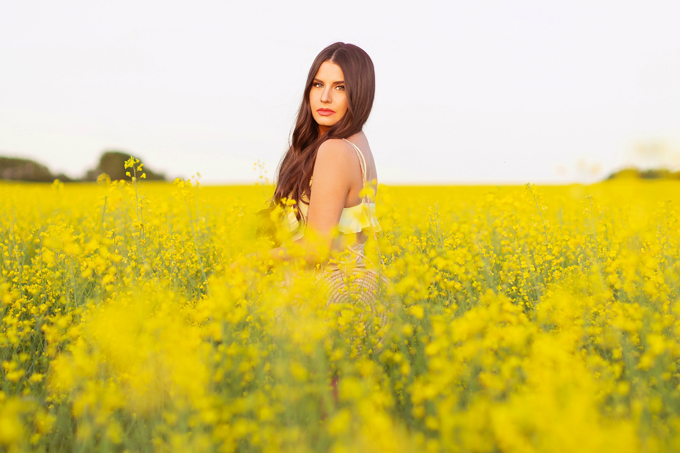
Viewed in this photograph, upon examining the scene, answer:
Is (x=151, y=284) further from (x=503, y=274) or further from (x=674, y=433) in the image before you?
(x=674, y=433)

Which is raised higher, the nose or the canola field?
the nose

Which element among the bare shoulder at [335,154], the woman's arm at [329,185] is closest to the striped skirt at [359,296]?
the woman's arm at [329,185]

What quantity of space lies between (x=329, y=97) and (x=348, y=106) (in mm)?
126

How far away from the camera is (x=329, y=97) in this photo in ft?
8.92

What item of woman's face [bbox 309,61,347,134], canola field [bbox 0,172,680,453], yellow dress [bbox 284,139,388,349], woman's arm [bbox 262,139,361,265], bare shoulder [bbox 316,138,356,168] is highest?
woman's face [bbox 309,61,347,134]

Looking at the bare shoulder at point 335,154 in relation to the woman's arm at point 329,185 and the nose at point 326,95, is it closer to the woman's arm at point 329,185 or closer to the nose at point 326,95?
the woman's arm at point 329,185

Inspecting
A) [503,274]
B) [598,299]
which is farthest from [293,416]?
[503,274]

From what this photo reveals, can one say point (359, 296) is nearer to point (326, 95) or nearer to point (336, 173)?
point (336, 173)

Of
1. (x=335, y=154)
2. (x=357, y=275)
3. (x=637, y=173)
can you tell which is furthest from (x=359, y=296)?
(x=637, y=173)

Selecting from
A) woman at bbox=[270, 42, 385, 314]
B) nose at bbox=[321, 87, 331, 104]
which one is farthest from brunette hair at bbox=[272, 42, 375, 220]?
nose at bbox=[321, 87, 331, 104]

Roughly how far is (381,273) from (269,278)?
500 millimetres

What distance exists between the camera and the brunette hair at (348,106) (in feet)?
8.79

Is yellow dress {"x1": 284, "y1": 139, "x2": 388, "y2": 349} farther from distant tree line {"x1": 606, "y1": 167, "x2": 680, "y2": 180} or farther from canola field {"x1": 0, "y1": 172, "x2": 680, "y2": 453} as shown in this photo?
distant tree line {"x1": 606, "y1": 167, "x2": 680, "y2": 180}

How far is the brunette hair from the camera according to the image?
2.68m
